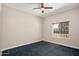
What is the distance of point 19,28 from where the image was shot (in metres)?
1.37

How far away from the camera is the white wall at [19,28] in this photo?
1340mm

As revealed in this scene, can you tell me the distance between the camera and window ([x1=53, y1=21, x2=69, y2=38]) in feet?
4.38

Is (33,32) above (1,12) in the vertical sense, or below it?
below

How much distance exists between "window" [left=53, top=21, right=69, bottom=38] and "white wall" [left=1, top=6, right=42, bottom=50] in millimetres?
279

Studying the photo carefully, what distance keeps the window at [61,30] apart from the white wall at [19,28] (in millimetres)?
279

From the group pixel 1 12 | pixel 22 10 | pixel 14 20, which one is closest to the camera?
pixel 1 12

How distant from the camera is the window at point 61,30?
133cm

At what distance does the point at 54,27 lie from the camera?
1438 millimetres

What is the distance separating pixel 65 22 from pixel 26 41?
789 millimetres

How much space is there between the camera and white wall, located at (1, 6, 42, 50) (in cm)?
134

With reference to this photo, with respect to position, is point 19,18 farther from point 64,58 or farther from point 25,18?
point 64,58

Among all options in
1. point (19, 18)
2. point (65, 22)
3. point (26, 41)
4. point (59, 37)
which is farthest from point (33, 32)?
point (65, 22)

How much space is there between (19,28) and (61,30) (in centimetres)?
73

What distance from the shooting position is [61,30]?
133cm
